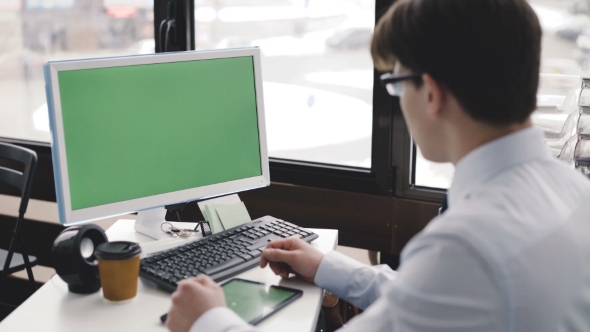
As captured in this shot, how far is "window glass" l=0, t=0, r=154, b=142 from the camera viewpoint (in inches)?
105

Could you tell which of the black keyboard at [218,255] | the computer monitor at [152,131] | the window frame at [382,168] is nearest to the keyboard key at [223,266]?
the black keyboard at [218,255]

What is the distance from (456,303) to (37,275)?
271 centimetres

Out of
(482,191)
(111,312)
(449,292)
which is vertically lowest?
(111,312)

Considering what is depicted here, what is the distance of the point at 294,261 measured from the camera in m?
1.39

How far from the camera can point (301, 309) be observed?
1.28 m

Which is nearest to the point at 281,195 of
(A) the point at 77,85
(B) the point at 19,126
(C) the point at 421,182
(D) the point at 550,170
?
(C) the point at 421,182

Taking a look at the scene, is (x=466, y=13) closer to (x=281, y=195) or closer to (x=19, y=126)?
(x=281, y=195)

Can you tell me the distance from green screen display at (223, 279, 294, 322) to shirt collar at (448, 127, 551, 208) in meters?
0.50

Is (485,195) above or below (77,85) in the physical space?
below

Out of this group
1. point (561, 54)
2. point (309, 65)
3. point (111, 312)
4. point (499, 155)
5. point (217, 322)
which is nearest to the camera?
point (499, 155)

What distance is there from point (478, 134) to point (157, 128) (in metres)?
0.88

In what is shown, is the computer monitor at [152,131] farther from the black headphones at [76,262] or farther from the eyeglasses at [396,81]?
the eyeglasses at [396,81]

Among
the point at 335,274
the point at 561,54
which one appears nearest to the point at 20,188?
the point at 335,274

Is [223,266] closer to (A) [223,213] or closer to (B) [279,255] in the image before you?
Answer: (B) [279,255]
